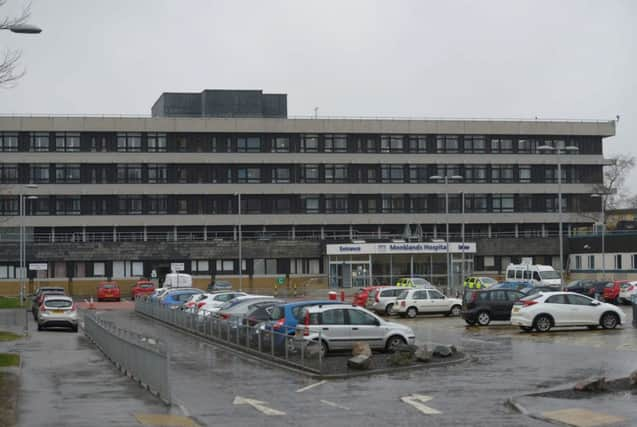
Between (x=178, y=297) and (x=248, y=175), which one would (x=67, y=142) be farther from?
(x=178, y=297)

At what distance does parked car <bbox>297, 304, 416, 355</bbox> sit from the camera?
91.2 ft

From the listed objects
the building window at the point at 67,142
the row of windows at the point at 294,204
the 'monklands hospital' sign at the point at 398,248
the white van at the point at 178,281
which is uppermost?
the building window at the point at 67,142

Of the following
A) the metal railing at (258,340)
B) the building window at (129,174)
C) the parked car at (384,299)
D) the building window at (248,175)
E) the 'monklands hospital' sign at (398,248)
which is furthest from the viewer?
the building window at (248,175)

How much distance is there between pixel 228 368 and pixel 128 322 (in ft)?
74.5

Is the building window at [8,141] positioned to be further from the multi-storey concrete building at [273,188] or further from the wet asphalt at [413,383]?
the wet asphalt at [413,383]

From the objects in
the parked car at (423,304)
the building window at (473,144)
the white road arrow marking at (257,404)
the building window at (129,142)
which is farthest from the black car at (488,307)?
the building window at (473,144)

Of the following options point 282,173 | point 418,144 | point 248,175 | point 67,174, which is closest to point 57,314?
point 67,174

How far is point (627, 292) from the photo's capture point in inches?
2208

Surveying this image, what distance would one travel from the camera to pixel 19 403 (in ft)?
62.2

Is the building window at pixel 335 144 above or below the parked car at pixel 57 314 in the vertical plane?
Answer: above

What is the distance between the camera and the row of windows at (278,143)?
299 feet

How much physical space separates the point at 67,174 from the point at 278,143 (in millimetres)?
20563

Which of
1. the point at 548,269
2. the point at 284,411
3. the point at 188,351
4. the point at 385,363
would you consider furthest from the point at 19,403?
the point at 548,269

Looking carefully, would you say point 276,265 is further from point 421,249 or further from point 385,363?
point 385,363
